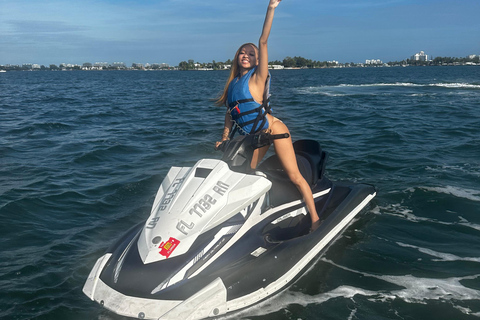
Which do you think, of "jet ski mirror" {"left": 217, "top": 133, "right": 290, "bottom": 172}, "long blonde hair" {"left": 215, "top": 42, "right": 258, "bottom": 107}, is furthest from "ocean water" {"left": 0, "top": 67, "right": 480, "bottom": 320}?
"long blonde hair" {"left": 215, "top": 42, "right": 258, "bottom": 107}

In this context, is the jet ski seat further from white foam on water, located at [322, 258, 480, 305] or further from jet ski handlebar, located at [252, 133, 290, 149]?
white foam on water, located at [322, 258, 480, 305]

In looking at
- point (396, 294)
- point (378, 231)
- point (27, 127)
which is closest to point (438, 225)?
point (378, 231)

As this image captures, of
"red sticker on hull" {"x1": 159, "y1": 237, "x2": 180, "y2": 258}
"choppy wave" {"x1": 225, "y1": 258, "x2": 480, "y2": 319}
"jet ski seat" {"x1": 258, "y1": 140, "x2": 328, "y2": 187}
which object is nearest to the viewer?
"red sticker on hull" {"x1": 159, "y1": 237, "x2": 180, "y2": 258}

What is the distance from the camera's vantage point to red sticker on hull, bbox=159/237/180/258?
128 inches

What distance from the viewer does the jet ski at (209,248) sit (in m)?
3.07

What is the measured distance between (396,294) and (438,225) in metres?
1.89

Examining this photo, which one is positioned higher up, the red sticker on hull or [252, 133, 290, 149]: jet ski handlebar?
[252, 133, 290, 149]: jet ski handlebar

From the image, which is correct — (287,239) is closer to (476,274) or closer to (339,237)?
(339,237)

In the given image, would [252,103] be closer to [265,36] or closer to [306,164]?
[265,36]

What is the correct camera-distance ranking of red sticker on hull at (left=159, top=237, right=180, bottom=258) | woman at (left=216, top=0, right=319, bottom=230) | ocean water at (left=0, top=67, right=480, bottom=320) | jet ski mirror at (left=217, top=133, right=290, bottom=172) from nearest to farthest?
1. red sticker on hull at (left=159, top=237, right=180, bottom=258)
2. ocean water at (left=0, top=67, right=480, bottom=320)
3. jet ski mirror at (left=217, top=133, right=290, bottom=172)
4. woman at (left=216, top=0, right=319, bottom=230)

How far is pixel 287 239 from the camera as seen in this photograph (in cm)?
406

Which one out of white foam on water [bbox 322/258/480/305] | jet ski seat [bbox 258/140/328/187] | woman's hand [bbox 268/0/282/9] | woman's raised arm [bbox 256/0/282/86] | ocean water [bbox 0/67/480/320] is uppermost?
woman's hand [bbox 268/0/282/9]

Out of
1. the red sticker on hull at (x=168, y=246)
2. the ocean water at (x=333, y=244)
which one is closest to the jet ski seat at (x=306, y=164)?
the ocean water at (x=333, y=244)

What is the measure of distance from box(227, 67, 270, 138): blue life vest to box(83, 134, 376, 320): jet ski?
0.26 m
